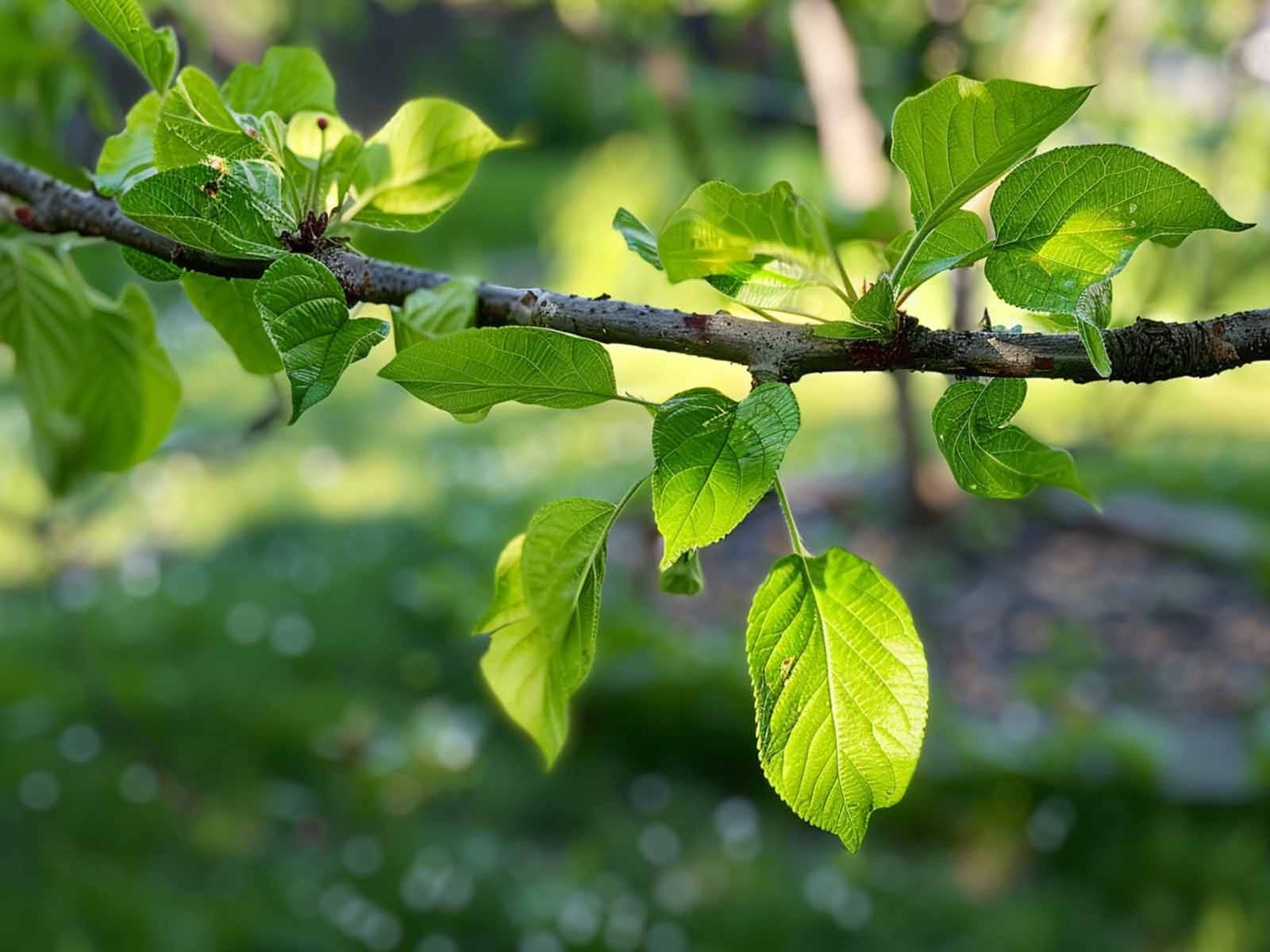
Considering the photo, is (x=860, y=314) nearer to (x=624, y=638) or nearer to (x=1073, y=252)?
(x=1073, y=252)

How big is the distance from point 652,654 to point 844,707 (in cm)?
174

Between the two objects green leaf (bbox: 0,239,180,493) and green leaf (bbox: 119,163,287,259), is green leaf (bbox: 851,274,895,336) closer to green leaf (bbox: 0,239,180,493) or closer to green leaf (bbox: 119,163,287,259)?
green leaf (bbox: 119,163,287,259)

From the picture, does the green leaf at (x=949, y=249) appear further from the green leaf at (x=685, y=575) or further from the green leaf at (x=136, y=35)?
the green leaf at (x=136, y=35)

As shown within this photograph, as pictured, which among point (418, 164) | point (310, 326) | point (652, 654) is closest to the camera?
point (310, 326)

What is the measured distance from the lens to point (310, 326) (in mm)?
281

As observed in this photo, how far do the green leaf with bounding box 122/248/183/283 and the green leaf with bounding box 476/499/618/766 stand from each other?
124mm

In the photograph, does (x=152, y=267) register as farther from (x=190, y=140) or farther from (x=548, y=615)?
(x=548, y=615)

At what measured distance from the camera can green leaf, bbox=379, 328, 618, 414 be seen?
275mm

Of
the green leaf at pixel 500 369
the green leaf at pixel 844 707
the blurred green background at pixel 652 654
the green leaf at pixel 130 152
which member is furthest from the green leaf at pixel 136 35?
the blurred green background at pixel 652 654

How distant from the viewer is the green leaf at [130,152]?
0.35m

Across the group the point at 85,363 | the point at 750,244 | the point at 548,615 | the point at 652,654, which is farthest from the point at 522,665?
the point at 652,654

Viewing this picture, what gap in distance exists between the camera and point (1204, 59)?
8.95ft

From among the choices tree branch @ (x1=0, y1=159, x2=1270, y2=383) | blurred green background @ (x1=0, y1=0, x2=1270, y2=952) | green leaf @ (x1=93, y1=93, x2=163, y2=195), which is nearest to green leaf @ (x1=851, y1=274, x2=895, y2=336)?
tree branch @ (x1=0, y1=159, x2=1270, y2=383)

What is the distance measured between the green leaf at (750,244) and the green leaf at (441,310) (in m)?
0.06
